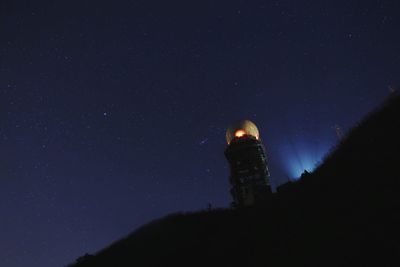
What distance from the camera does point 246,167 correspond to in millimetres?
42375

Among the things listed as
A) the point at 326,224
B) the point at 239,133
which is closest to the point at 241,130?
the point at 239,133

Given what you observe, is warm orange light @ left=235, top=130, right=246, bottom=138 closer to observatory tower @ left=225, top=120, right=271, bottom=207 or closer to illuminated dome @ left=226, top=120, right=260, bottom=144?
illuminated dome @ left=226, top=120, right=260, bottom=144

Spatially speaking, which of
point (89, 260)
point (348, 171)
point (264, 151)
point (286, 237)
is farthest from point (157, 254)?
point (264, 151)

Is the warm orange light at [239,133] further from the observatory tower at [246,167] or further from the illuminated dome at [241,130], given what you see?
the observatory tower at [246,167]

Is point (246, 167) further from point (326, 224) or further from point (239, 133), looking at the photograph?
point (326, 224)

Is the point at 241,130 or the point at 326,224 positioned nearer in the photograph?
the point at 326,224

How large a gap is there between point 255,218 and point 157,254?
585 cm

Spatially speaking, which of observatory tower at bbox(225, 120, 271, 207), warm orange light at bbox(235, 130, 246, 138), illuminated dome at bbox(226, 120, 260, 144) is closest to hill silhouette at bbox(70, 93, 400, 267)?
observatory tower at bbox(225, 120, 271, 207)

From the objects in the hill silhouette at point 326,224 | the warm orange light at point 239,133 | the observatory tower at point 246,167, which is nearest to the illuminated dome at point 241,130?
the warm orange light at point 239,133

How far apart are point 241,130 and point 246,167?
19.2 ft

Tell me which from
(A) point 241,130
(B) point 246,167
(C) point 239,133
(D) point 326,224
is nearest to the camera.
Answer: (D) point 326,224

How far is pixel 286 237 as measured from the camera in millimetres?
12945

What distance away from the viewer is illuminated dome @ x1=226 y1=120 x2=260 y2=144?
151 ft

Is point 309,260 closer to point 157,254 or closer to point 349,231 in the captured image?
point 349,231
